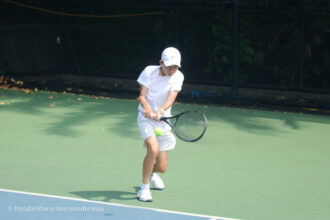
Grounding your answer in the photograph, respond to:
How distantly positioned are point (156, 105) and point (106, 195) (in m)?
1.11

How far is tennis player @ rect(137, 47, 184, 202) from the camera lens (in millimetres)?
7707

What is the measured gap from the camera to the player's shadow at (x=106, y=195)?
7.90 m

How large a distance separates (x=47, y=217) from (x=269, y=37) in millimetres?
10097

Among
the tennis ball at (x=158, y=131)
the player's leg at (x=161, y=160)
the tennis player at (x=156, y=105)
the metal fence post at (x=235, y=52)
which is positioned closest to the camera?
the tennis player at (x=156, y=105)

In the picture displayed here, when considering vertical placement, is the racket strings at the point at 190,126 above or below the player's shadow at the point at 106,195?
above

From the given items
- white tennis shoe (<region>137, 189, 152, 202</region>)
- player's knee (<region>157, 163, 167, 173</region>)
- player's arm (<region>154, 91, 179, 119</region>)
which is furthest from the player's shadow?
player's arm (<region>154, 91, 179, 119</region>)

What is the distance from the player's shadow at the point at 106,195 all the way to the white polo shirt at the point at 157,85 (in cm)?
94

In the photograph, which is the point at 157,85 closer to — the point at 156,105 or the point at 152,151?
the point at 156,105

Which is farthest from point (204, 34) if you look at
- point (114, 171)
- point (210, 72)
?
point (114, 171)

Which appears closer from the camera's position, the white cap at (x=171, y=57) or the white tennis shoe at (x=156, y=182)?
the white cap at (x=171, y=57)

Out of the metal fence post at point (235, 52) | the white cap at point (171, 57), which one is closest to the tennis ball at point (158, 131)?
the white cap at point (171, 57)

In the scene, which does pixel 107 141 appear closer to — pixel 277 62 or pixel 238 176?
pixel 238 176

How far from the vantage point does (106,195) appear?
26.4 ft

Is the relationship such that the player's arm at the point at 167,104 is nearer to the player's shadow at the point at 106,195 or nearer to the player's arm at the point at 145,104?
the player's arm at the point at 145,104
